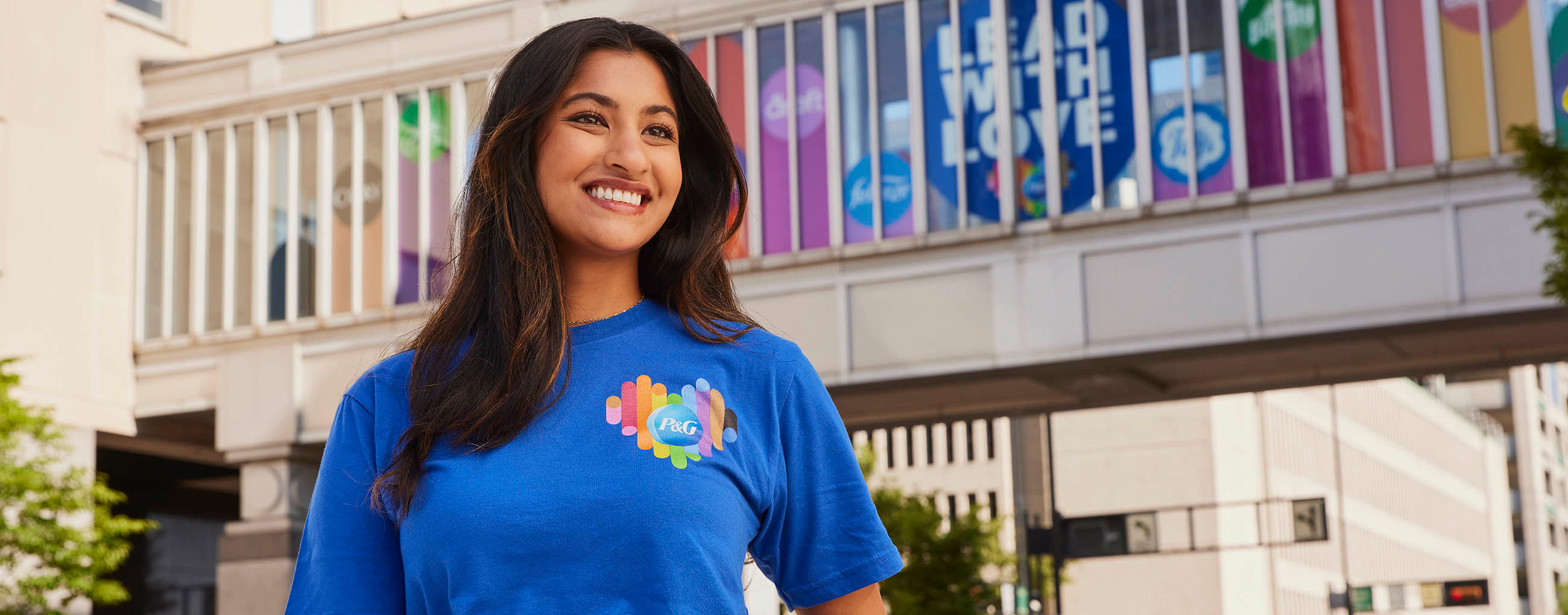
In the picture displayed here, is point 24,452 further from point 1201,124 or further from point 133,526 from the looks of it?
point 1201,124

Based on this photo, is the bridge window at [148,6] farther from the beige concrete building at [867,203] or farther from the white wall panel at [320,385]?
the white wall panel at [320,385]

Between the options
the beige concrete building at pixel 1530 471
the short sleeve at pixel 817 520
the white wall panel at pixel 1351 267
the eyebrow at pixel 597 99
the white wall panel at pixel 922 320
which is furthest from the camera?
the beige concrete building at pixel 1530 471

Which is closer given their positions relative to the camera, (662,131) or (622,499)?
(622,499)

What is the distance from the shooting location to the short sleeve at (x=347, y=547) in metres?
1.80

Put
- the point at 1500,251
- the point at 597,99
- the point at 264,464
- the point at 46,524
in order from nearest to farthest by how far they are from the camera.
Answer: the point at 597,99 < the point at 1500,251 < the point at 46,524 < the point at 264,464

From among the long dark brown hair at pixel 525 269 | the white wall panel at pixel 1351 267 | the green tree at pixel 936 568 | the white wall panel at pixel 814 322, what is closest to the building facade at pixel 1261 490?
the green tree at pixel 936 568

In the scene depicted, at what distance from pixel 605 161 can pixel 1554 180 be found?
12.9 metres

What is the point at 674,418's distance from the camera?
1803 millimetres

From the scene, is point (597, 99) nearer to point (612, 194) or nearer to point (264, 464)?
point (612, 194)

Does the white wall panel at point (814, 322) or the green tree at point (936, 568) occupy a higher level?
the white wall panel at point (814, 322)

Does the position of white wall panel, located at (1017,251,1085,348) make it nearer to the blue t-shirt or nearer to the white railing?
the white railing

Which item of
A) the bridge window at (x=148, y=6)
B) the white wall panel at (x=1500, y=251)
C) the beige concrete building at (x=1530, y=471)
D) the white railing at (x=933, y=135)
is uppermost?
the bridge window at (x=148, y=6)

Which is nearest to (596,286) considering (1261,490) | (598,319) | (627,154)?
(598,319)

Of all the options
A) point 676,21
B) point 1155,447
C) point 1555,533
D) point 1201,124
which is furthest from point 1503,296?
point 1555,533
